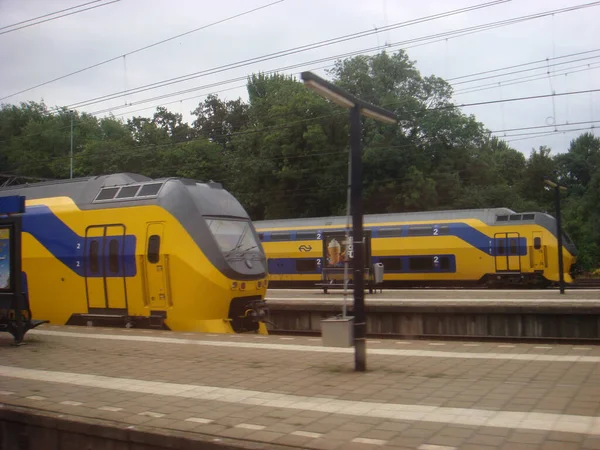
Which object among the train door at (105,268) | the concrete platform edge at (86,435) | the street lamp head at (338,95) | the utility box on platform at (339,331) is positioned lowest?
the concrete platform edge at (86,435)

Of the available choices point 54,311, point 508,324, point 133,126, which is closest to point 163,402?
point 54,311

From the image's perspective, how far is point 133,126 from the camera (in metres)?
51.3

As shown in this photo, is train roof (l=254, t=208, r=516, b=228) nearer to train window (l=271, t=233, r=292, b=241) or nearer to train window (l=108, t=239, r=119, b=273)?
train window (l=271, t=233, r=292, b=241)

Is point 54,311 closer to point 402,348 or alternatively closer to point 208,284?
point 208,284


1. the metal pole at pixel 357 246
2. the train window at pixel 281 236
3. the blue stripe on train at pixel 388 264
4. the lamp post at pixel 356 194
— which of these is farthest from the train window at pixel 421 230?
the metal pole at pixel 357 246

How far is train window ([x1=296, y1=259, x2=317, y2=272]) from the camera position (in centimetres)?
3195

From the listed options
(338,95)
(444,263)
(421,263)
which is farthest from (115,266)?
(444,263)

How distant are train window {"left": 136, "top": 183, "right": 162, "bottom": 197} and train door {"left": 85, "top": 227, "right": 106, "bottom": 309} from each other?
137 cm

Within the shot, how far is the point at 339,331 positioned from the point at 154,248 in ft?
21.5

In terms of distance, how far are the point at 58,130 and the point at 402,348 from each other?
1283 inches

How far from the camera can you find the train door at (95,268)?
14.9 m

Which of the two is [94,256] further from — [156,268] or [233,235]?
[233,235]

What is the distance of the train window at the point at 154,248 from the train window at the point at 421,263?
1820 centimetres

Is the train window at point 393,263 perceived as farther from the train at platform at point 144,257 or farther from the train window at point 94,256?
the train window at point 94,256
